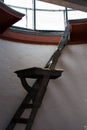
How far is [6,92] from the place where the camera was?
311 centimetres

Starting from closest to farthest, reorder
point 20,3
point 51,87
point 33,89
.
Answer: point 33,89, point 51,87, point 20,3

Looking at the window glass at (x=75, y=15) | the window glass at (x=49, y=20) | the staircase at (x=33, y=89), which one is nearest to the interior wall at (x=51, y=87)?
the staircase at (x=33, y=89)

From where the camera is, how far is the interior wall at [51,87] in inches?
123

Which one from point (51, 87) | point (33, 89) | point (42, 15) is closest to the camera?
point (33, 89)

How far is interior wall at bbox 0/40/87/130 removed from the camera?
313 centimetres

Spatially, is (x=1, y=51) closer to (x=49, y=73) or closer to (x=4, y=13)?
(x=4, y=13)

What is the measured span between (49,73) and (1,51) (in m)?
0.79

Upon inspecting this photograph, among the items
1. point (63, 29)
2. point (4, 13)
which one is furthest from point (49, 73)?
point (63, 29)

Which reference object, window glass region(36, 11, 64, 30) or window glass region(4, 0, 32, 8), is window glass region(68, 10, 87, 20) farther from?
window glass region(4, 0, 32, 8)

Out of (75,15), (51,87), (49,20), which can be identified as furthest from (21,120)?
(75,15)

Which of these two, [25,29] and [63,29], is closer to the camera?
[25,29]

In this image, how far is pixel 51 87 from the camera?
134 inches

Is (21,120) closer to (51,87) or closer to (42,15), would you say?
(51,87)

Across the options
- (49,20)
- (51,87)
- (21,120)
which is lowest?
(21,120)
